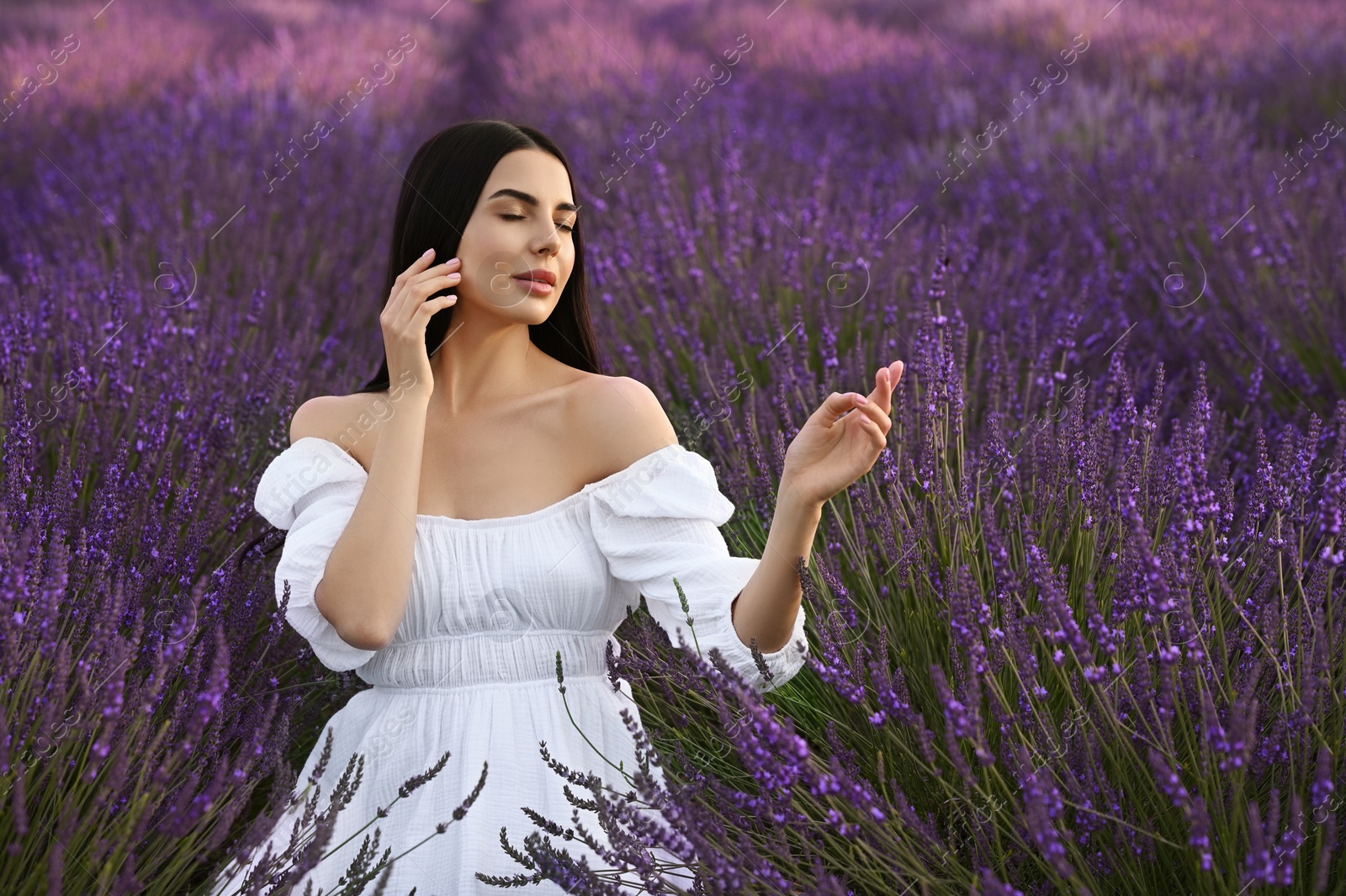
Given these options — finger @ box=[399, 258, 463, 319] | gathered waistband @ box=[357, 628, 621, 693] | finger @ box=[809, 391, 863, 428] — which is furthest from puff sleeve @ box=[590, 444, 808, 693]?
finger @ box=[399, 258, 463, 319]

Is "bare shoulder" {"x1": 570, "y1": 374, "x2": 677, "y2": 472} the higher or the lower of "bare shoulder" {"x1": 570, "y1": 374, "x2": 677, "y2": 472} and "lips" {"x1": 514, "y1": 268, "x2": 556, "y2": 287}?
the lower

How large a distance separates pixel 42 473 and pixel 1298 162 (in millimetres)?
4369

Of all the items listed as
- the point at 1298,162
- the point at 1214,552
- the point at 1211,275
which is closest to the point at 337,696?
the point at 1214,552

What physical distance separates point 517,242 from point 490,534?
1.34 feet

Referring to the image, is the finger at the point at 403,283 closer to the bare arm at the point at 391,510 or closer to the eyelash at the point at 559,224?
the bare arm at the point at 391,510

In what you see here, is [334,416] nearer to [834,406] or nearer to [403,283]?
[403,283]

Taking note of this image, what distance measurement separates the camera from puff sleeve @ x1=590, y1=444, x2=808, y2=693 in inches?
61.7

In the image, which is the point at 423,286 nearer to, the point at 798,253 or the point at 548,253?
the point at 548,253

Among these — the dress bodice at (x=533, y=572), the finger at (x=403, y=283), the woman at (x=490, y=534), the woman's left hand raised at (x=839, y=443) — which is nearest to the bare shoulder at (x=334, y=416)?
the woman at (x=490, y=534)

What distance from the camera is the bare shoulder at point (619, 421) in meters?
1.67

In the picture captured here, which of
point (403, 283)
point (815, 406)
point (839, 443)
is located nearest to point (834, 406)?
point (839, 443)

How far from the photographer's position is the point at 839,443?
145 cm

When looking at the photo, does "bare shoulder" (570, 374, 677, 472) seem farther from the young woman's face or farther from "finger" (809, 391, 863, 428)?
"finger" (809, 391, 863, 428)

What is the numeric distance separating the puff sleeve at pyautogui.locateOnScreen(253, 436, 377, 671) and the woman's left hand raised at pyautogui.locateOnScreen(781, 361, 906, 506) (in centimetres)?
61
